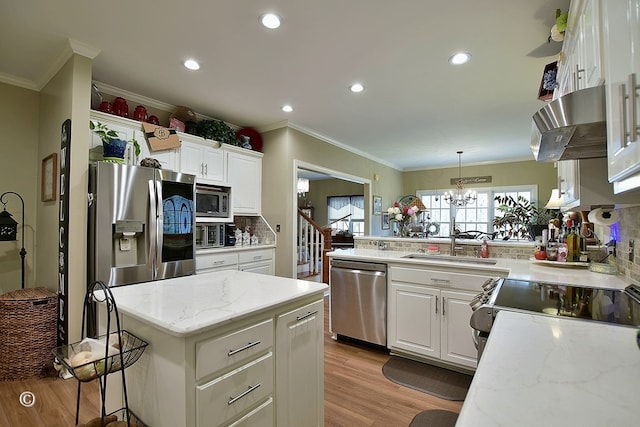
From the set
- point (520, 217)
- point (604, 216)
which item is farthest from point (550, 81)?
point (520, 217)

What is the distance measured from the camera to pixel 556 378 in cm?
73

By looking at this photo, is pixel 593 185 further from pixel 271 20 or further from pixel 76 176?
pixel 76 176

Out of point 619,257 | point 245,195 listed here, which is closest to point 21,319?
point 245,195

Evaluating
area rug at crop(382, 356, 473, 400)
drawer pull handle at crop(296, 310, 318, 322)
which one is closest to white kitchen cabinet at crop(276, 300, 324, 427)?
drawer pull handle at crop(296, 310, 318, 322)

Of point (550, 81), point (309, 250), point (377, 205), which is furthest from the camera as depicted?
point (377, 205)

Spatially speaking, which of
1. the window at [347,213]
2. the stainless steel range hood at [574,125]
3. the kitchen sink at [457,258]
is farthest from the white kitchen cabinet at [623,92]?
the window at [347,213]

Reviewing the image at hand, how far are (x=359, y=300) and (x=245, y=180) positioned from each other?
2272mm

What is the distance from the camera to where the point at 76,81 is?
2.44m

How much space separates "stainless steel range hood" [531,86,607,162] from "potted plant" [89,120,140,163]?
307 centimetres

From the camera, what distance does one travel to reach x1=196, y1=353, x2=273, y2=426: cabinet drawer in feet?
3.65

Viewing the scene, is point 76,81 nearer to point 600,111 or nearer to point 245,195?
point 245,195

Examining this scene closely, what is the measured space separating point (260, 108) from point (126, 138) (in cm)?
149

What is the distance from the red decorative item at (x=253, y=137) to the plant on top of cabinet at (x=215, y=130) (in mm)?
380

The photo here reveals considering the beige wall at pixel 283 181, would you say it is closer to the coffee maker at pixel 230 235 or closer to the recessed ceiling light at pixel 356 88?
the coffee maker at pixel 230 235
